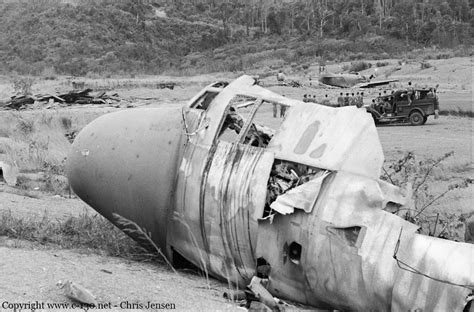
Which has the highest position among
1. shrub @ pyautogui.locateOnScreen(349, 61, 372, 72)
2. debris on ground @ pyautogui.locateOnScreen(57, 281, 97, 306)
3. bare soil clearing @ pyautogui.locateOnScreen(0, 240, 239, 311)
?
debris on ground @ pyautogui.locateOnScreen(57, 281, 97, 306)

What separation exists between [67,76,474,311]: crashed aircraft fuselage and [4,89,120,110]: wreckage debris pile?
32153 mm

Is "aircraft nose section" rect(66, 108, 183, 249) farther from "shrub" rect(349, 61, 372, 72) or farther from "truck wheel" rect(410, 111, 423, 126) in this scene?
"shrub" rect(349, 61, 372, 72)

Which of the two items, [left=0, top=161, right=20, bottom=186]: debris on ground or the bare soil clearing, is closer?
the bare soil clearing

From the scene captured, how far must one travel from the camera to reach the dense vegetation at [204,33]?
82.6 meters

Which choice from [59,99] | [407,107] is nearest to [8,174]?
[407,107]

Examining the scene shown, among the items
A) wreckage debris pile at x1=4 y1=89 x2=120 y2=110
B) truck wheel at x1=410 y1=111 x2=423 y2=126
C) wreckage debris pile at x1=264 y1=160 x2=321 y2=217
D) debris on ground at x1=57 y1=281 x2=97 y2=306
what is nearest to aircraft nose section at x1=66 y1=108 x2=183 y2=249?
wreckage debris pile at x1=264 y1=160 x2=321 y2=217

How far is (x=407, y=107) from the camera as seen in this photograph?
32750 millimetres

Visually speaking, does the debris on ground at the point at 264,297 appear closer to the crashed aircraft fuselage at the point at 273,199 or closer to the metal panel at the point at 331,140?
the crashed aircraft fuselage at the point at 273,199

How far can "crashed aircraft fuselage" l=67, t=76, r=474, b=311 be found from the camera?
7801 millimetres

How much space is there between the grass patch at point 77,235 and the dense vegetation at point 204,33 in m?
62.9

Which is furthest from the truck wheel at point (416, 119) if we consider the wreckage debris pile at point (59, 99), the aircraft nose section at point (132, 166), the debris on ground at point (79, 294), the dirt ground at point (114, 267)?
the debris on ground at point (79, 294)

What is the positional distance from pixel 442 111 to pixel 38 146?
2234cm

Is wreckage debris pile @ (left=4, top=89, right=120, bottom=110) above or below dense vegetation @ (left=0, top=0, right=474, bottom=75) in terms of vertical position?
below

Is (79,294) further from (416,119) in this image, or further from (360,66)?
(360,66)
